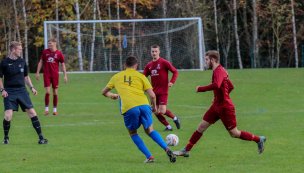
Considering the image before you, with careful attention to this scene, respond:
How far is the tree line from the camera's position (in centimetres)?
4584

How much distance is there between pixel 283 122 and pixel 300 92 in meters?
9.92

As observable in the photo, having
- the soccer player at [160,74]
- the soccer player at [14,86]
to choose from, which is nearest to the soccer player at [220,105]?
the soccer player at [14,86]

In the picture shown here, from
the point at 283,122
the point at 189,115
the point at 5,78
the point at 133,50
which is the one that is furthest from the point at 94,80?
the point at 5,78

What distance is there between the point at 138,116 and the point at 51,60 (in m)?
10.4

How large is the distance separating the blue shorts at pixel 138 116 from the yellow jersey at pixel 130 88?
66 millimetres

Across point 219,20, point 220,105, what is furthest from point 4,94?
point 219,20

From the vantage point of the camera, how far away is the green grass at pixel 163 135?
38.8ft

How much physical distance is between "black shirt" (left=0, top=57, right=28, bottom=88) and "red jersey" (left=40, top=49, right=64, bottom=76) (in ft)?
22.6

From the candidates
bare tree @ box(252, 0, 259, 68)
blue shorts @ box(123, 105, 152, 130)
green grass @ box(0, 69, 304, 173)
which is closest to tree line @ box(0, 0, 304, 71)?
bare tree @ box(252, 0, 259, 68)

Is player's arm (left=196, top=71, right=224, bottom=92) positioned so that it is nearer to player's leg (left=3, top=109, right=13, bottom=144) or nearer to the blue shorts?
the blue shorts

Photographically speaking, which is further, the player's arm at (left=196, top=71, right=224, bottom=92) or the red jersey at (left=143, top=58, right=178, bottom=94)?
the red jersey at (left=143, top=58, right=178, bottom=94)

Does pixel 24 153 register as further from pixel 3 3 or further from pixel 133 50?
pixel 3 3

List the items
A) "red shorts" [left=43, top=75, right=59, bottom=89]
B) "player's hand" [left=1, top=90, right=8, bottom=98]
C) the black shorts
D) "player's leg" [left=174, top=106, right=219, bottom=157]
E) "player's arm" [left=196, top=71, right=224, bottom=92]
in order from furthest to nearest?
"red shorts" [left=43, top=75, right=59, bottom=89]
the black shorts
"player's hand" [left=1, top=90, right=8, bottom=98]
"player's leg" [left=174, top=106, right=219, bottom=157]
"player's arm" [left=196, top=71, right=224, bottom=92]

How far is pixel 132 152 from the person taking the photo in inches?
536
